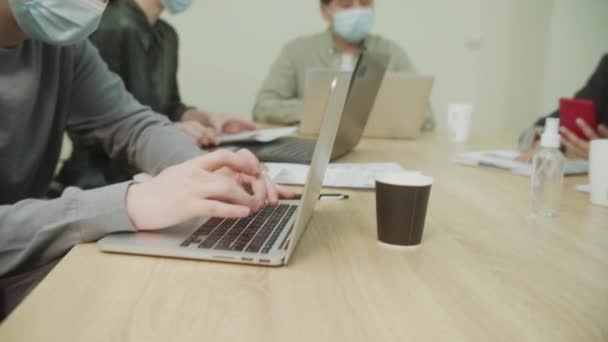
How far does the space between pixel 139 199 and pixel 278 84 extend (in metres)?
1.97

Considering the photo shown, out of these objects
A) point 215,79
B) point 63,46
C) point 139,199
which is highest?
point 63,46

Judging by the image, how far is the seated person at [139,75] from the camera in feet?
5.22

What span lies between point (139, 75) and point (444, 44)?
2.01 meters

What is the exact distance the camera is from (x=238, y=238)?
71 cm

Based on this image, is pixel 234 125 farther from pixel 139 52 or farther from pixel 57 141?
pixel 57 141

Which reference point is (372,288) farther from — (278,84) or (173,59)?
(278,84)

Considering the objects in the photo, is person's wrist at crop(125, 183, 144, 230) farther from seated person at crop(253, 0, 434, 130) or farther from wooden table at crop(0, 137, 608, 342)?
seated person at crop(253, 0, 434, 130)

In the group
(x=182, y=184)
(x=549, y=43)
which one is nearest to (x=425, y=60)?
(x=549, y=43)

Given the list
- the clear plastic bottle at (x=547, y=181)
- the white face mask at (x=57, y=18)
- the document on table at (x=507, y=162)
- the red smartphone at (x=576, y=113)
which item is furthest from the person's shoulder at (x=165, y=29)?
the clear plastic bottle at (x=547, y=181)

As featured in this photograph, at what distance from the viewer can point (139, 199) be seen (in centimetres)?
72

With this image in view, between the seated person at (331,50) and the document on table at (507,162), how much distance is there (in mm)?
1087

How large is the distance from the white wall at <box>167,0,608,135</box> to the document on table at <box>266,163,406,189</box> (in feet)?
6.59

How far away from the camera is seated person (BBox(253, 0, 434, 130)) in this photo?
2.54 m

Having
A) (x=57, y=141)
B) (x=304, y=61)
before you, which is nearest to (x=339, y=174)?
(x=57, y=141)
